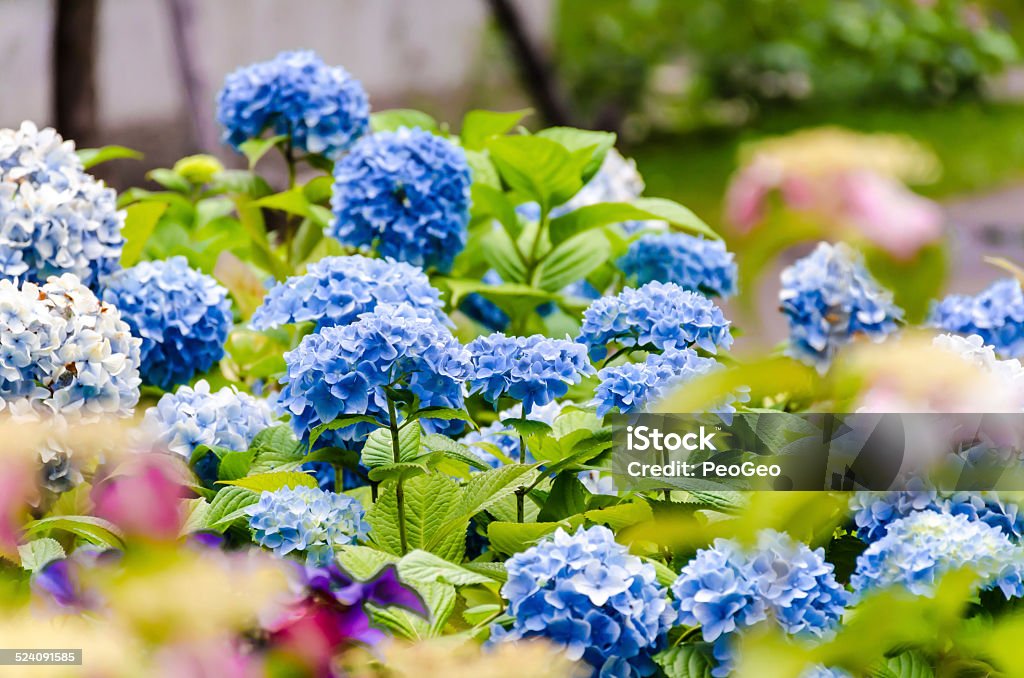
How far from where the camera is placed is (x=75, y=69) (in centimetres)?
372

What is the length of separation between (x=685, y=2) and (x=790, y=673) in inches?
361

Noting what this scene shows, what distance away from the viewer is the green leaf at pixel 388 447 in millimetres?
1182

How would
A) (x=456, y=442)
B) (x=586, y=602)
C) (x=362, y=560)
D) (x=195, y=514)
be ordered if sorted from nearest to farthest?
(x=586, y=602) → (x=362, y=560) → (x=195, y=514) → (x=456, y=442)

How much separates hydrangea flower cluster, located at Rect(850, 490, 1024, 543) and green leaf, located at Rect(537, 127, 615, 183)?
30.3 inches

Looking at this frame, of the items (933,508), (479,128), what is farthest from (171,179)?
(933,508)

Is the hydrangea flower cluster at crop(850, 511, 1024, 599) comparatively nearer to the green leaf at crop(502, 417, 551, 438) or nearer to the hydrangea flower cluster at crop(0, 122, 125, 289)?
the green leaf at crop(502, 417, 551, 438)

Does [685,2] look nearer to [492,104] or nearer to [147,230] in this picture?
[492,104]

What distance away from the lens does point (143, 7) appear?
22.6 ft

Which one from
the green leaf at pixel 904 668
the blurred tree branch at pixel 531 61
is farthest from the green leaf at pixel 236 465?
the blurred tree branch at pixel 531 61

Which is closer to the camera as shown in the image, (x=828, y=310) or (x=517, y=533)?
(x=517, y=533)

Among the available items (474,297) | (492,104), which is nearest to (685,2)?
(492,104)

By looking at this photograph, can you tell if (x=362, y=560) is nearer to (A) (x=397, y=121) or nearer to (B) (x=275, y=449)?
(B) (x=275, y=449)

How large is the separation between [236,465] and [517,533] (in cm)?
32

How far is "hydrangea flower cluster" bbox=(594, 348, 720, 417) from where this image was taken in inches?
45.5
